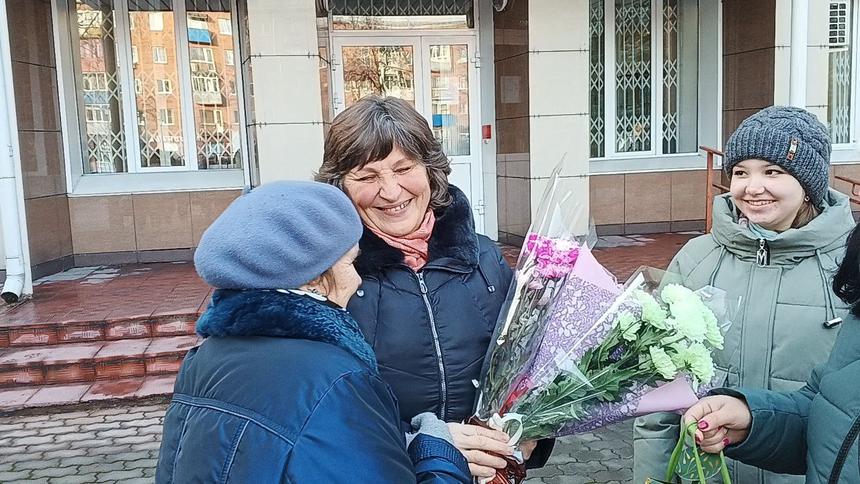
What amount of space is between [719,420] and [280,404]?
0.99 meters

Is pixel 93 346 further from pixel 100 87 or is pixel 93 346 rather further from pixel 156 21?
pixel 156 21

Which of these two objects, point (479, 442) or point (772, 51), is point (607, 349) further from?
point (772, 51)

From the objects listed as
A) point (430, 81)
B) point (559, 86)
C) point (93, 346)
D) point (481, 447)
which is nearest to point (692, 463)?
point (481, 447)

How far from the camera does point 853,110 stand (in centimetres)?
915

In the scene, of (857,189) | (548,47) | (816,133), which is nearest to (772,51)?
(857,189)

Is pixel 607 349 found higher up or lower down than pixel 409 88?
lower down

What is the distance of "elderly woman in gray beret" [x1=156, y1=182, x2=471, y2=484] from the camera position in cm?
109

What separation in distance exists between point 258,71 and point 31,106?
2.74 metres

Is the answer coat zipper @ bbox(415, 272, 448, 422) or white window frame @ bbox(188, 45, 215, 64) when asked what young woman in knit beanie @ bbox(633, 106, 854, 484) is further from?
white window frame @ bbox(188, 45, 215, 64)

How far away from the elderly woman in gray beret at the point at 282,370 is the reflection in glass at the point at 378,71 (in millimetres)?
6953

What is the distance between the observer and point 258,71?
6.14m

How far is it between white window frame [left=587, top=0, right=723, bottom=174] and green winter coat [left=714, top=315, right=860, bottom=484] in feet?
23.4

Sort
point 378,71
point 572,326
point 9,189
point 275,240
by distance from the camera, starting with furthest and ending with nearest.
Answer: point 378,71, point 9,189, point 572,326, point 275,240

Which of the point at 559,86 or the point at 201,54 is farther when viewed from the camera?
the point at 201,54
